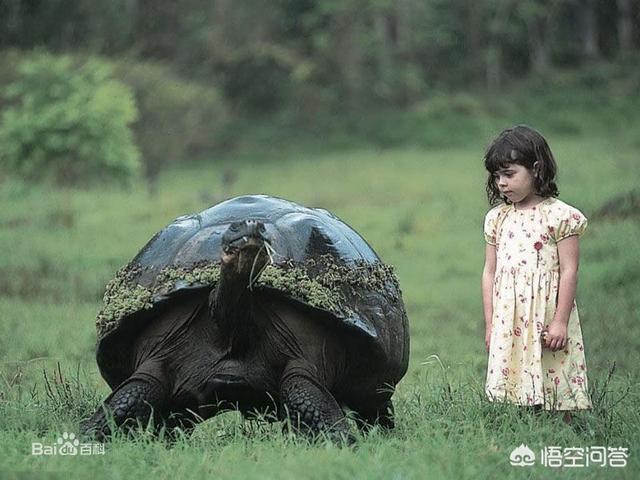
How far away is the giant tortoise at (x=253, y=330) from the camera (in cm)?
352

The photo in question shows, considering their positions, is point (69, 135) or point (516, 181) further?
point (69, 135)

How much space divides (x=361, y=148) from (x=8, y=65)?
265 inches

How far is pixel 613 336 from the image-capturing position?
6414 millimetres

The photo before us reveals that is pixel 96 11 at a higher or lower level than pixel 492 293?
higher

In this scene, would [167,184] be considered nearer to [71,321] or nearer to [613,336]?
[71,321]

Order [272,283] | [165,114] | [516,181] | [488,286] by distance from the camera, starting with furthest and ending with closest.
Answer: [165,114] < [488,286] < [516,181] < [272,283]

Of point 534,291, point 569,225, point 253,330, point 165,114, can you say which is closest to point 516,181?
point 569,225

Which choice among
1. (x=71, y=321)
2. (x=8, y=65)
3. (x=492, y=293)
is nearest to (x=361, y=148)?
(x=8, y=65)

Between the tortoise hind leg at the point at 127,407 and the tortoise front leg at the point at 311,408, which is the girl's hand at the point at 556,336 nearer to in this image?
the tortoise front leg at the point at 311,408

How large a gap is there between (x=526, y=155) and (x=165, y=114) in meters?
17.6

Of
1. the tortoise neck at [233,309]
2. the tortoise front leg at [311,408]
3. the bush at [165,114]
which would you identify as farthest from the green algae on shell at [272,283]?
the bush at [165,114]

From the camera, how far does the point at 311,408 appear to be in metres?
3.43

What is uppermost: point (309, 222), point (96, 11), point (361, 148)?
point (96, 11)

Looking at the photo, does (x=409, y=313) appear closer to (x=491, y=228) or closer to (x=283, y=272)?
(x=491, y=228)
